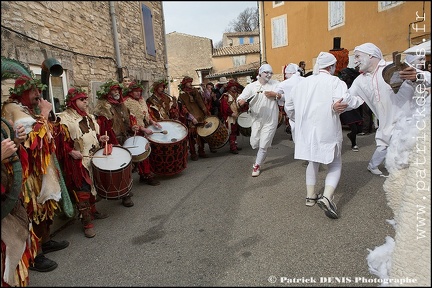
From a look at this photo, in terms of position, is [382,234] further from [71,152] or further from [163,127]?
[163,127]

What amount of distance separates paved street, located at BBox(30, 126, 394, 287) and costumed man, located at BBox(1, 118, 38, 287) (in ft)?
0.70

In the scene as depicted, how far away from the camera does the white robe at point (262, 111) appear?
4910mm

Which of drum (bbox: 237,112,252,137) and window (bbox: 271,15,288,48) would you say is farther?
drum (bbox: 237,112,252,137)

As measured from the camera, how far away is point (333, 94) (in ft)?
10.2

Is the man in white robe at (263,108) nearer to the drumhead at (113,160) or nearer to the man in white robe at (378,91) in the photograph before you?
the man in white robe at (378,91)

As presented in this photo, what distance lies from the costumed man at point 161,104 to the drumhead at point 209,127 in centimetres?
65

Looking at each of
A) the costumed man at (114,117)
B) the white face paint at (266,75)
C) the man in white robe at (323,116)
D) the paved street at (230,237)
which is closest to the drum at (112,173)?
the costumed man at (114,117)

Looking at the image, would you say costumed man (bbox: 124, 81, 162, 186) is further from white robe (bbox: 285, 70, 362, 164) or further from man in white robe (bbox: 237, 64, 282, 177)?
white robe (bbox: 285, 70, 362, 164)

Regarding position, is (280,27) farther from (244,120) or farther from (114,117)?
(244,120)

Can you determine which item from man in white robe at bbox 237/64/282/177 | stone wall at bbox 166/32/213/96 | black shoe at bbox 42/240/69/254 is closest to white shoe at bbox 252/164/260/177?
man in white robe at bbox 237/64/282/177

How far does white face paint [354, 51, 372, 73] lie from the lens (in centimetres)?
337

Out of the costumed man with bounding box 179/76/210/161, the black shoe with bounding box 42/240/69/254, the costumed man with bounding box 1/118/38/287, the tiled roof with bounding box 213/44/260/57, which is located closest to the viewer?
the costumed man with bounding box 1/118/38/287

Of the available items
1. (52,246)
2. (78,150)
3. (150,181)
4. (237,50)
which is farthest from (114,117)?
(237,50)

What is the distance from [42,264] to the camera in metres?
2.65
